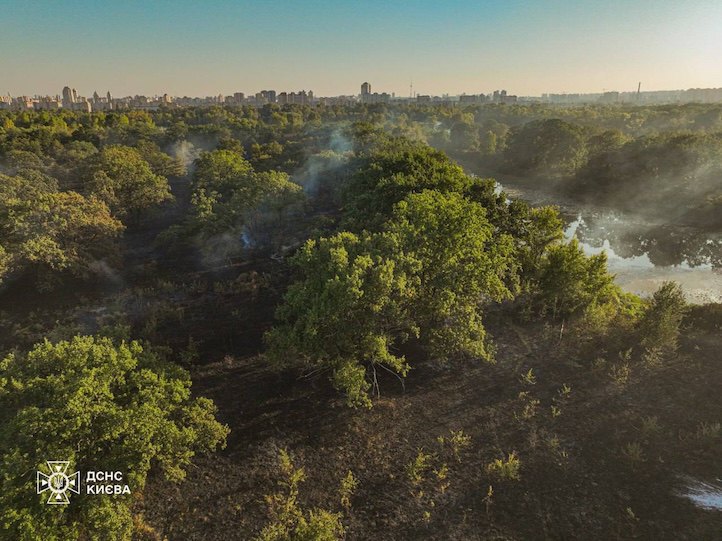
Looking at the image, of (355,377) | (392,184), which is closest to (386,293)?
(355,377)

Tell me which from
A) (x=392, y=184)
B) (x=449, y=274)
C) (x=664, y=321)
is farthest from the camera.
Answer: (x=392, y=184)

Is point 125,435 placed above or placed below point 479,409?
above

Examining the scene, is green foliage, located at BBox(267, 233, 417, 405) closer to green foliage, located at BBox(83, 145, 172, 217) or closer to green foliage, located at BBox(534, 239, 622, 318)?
green foliage, located at BBox(534, 239, 622, 318)

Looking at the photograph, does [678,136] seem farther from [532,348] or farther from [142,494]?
[142,494]

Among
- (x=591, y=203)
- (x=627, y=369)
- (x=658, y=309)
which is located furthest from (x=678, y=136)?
(x=627, y=369)

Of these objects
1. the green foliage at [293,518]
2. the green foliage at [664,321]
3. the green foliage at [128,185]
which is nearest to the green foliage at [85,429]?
the green foliage at [293,518]

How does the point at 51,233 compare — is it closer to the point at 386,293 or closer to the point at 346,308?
the point at 346,308

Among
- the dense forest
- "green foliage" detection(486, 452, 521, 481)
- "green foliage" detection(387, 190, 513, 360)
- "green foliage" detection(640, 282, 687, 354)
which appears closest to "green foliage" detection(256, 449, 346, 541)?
the dense forest
